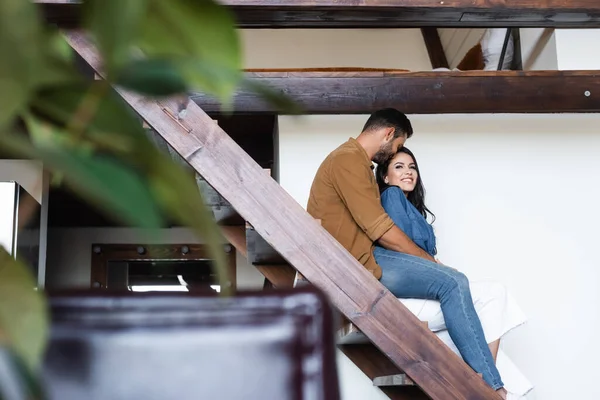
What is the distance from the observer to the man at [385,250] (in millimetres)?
3412

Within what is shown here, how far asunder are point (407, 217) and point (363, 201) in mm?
397

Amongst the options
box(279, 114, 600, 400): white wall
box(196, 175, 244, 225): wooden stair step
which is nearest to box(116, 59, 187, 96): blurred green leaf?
box(196, 175, 244, 225): wooden stair step

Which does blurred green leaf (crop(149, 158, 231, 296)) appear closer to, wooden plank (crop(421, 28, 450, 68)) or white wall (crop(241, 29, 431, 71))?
white wall (crop(241, 29, 431, 71))

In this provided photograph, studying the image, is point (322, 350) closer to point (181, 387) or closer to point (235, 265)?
point (181, 387)

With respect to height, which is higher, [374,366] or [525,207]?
[525,207]

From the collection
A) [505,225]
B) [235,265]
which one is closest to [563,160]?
[505,225]

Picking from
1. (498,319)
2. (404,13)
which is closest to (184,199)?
(404,13)

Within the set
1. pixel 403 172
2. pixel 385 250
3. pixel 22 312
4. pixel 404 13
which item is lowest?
pixel 22 312

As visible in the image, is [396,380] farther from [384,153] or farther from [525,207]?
[525,207]

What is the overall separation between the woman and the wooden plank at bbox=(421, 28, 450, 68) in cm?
326

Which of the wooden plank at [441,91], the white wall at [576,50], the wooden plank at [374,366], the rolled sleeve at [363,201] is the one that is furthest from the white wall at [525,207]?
the rolled sleeve at [363,201]

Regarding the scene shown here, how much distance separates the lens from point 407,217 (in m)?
3.79

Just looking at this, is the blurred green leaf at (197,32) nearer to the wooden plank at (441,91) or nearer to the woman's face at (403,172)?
the woman's face at (403,172)

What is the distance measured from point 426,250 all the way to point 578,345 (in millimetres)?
1282
